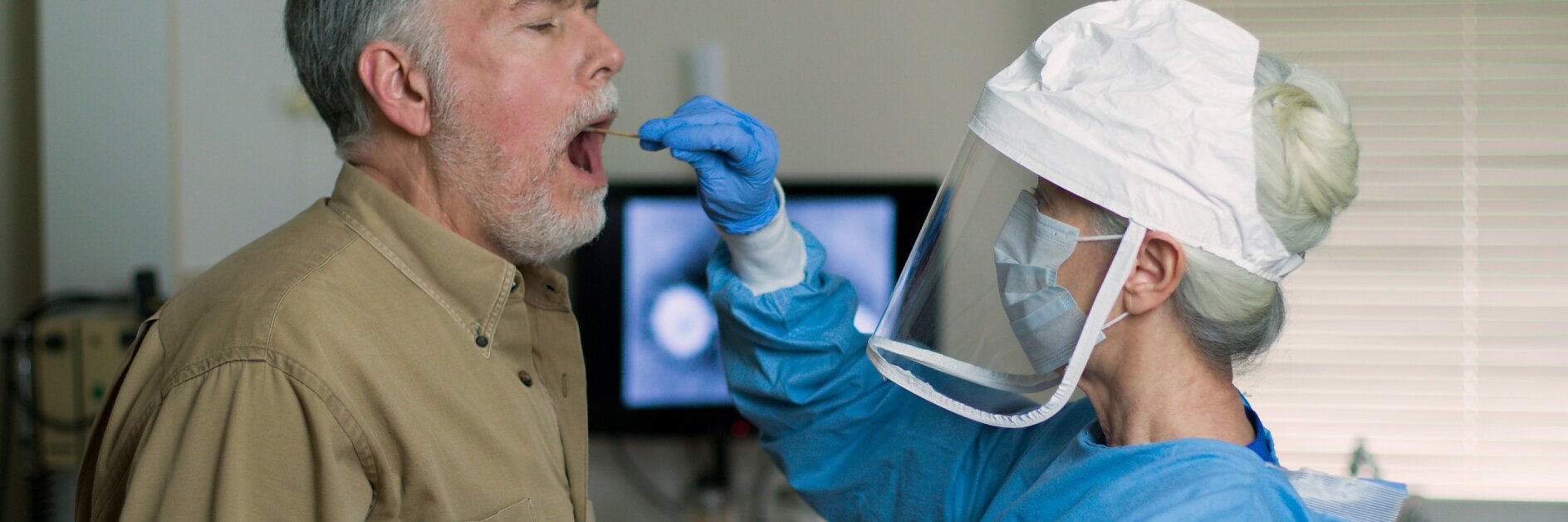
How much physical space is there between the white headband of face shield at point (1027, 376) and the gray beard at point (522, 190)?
38 cm

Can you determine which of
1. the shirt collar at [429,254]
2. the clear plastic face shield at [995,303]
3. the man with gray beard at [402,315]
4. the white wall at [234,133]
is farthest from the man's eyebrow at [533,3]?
the white wall at [234,133]

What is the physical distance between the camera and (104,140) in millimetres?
2270

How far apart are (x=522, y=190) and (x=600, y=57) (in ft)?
0.62

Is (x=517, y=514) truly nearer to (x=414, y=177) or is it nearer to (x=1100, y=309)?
(x=414, y=177)

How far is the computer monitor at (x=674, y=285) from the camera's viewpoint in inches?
104

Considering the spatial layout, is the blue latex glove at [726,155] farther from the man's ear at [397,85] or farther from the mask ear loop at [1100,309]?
the mask ear loop at [1100,309]

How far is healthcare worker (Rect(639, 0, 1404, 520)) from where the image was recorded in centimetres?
99

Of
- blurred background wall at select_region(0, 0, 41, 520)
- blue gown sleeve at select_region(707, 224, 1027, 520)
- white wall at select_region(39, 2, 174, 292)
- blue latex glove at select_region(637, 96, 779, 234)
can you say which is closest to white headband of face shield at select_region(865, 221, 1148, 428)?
blue gown sleeve at select_region(707, 224, 1027, 520)

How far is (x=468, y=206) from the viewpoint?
127 centimetres

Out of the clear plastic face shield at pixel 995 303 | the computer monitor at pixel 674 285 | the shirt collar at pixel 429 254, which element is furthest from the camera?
the computer monitor at pixel 674 285

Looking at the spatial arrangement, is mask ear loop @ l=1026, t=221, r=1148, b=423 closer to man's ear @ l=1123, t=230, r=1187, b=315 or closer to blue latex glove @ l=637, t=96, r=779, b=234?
man's ear @ l=1123, t=230, r=1187, b=315

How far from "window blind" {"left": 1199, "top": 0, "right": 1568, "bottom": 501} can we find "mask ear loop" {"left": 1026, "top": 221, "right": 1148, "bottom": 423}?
1613mm

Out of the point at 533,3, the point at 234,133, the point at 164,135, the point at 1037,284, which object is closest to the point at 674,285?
the point at 234,133

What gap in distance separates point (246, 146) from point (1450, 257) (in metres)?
2.57
